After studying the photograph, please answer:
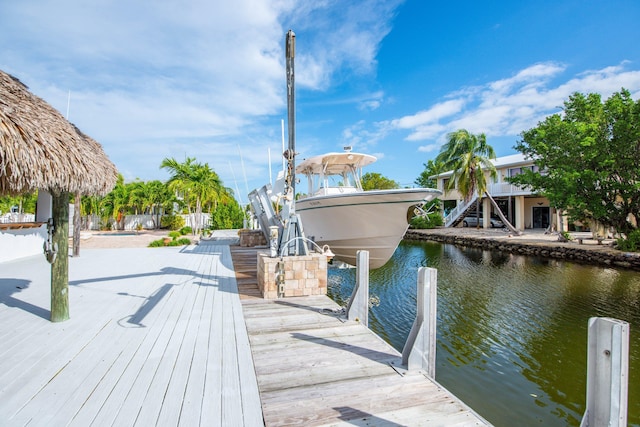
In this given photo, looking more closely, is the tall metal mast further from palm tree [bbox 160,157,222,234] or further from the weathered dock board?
palm tree [bbox 160,157,222,234]

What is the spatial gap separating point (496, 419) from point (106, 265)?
9.09 metres

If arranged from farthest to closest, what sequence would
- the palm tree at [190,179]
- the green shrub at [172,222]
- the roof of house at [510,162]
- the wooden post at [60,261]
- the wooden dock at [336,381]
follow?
the green shrub at [172,222] < the roof of house at [510,162] < the palm tree at [190,179] < the wooden post at [60,261] < the wooden dock at [336,381]

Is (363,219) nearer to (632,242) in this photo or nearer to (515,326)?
(515,326)

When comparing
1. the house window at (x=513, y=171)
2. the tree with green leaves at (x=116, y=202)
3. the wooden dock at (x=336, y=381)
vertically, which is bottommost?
the wooden dock at (x=336, y=381)

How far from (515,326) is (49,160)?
7.50 m

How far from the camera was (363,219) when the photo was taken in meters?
8.95

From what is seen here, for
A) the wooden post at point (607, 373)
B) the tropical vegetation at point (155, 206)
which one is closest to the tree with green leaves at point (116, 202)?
the tropical vegetation at point (155, 206)

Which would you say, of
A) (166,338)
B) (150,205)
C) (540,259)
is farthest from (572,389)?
(150,205)

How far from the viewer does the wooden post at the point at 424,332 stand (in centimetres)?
294

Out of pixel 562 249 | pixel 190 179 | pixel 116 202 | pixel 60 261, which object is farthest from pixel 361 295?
pixel 116 202

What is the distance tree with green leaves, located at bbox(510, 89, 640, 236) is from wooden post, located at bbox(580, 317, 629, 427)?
45.8ft

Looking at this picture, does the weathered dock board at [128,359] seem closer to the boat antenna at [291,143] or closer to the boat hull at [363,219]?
the boat antenna at [291,143]

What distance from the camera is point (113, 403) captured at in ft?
7.89

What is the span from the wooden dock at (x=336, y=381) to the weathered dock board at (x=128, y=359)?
0.18 meters
